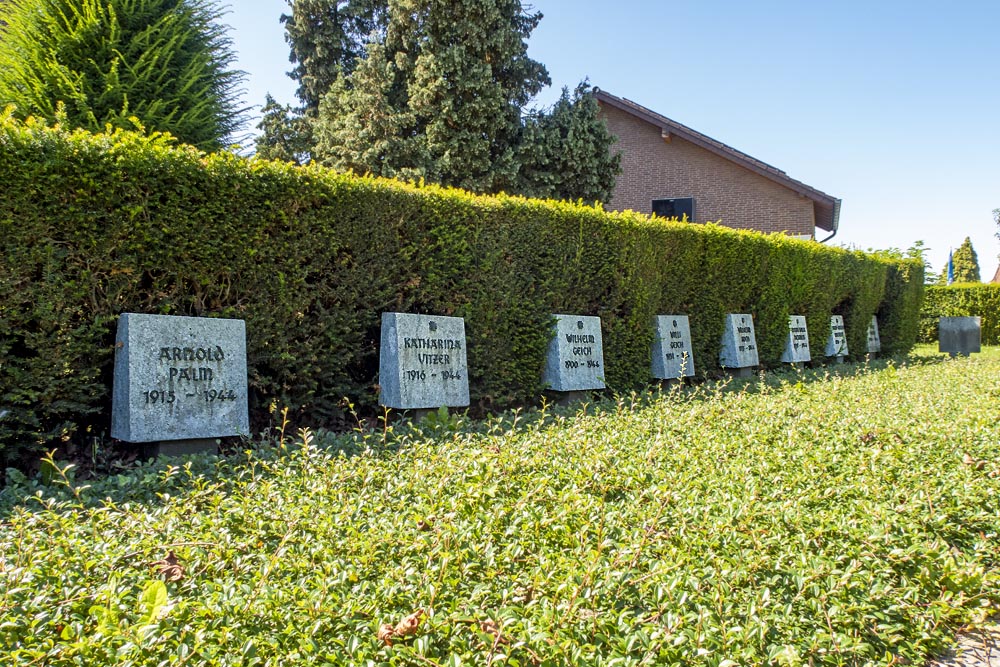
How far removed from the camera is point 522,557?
123 inches

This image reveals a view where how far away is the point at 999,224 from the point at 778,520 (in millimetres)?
53289

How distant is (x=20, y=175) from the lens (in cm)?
466

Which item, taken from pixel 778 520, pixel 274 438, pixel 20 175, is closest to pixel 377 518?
pixel 778 520

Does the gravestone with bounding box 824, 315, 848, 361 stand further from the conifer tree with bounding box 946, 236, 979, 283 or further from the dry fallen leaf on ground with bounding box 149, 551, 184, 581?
the conifer tree with bounding box 946, 236, 979, 283

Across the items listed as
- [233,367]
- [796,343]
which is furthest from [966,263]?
[233,367]

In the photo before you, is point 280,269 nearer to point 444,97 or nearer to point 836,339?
point 444,97

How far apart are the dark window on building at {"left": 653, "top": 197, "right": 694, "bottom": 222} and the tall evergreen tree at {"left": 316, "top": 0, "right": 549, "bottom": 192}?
29.2 ft

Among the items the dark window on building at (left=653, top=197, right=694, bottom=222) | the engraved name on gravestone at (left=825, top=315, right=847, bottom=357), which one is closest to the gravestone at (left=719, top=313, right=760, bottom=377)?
the engraved name on gravestone at (left=825, top=315, right=847, bottom=357)

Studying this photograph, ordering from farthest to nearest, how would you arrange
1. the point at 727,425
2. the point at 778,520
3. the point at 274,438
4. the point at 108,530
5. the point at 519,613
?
the point at 727,425, the point at 274,438, the point at 778,520, the point at 108,530, the point at 519,613

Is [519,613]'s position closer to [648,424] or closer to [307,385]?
[648,424]

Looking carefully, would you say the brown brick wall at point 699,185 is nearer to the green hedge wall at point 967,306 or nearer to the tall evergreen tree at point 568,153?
the tall evergreen tree at point 568,153

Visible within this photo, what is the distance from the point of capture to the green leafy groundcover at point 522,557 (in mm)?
2363

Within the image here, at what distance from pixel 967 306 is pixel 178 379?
29.0 metres

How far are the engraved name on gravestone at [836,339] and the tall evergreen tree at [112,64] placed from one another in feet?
41.6
